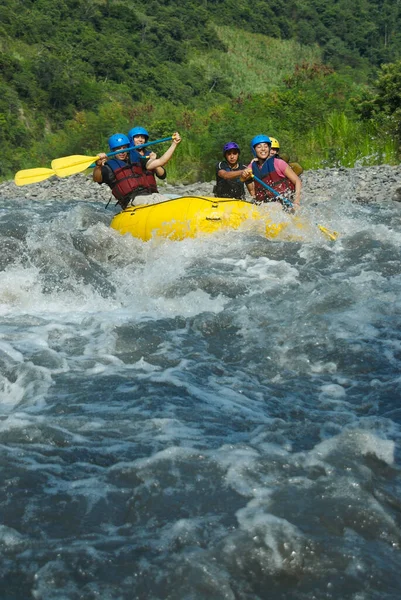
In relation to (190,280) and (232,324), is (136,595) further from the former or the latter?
(190,280)

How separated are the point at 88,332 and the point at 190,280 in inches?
59.3

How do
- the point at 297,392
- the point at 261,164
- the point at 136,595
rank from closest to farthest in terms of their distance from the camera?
the point at 136,595 < the point at 297,392 < the point at 261,164

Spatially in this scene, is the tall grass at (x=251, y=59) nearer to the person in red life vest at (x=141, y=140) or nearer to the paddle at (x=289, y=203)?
the person in red life vest at (x=141, y=140)

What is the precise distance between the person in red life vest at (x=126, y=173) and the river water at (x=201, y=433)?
2483 millimetres

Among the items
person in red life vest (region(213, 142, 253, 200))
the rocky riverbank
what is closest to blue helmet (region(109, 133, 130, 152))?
person in red life vest (region(213, 142, 253, 200))

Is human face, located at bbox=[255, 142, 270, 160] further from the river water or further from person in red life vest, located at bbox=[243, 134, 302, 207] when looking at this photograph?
the river water

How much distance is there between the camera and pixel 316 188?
12.8 m

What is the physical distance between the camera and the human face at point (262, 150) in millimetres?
9203

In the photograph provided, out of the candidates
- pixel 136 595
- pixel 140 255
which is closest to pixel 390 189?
pixel 140 255

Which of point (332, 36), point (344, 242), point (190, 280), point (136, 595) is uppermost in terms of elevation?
point (136, 595)

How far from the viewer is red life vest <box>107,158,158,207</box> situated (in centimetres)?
956

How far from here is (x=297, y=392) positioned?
445 centimetres

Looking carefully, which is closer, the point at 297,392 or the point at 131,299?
the point at 297,392

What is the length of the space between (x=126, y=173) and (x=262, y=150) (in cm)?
171
